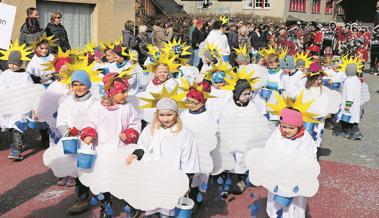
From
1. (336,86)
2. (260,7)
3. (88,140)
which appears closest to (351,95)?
(336,86)

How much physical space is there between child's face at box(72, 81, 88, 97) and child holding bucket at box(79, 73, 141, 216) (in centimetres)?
45

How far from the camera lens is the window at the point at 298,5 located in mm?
36906

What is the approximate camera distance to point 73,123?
15.8 ft

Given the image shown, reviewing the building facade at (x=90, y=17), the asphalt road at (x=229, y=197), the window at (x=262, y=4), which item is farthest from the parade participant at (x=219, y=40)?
the window at (x=262, y=4)

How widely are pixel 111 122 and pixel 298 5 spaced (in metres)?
36.0

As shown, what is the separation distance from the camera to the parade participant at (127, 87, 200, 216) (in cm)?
407

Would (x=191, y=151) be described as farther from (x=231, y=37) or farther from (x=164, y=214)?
(x=231, y=37)

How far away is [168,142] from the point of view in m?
4.07

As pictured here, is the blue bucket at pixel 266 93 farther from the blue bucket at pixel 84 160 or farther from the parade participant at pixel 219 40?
the parade participant at pixel 219 40

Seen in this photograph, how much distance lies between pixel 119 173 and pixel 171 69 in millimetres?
3653

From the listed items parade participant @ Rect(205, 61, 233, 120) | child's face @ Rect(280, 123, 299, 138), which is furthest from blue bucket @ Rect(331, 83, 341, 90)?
child's face @ Rect(280, 123, 299, 138)

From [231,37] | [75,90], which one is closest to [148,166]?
[75,90]

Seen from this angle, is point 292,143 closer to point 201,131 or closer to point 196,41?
point 201,131

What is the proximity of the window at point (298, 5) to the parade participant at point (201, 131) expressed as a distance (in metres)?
33.4
